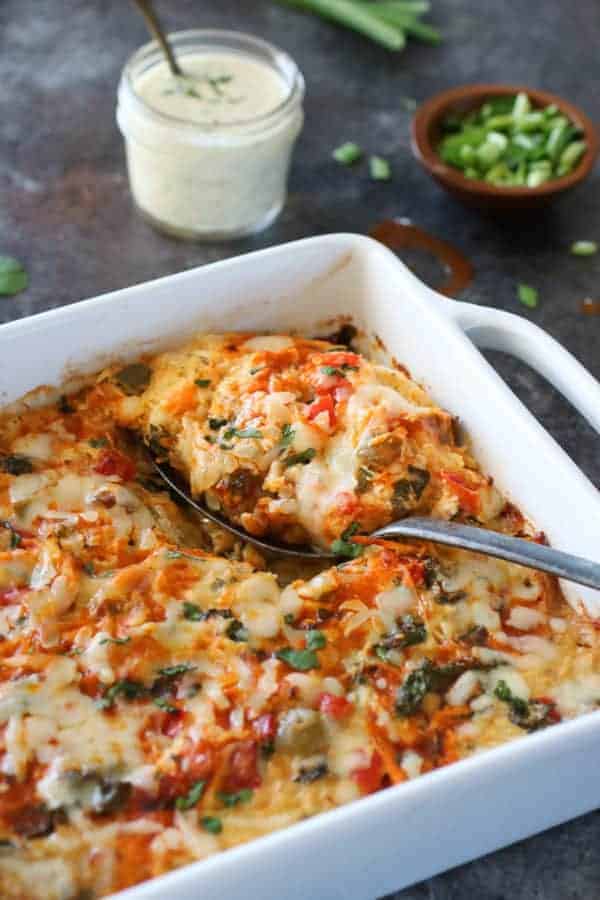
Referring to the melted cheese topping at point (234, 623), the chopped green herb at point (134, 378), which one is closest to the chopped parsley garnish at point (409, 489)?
the melted cheese topping at point (234, 623)

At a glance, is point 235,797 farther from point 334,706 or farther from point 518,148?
point 518,148

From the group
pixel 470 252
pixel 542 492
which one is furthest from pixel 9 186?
pixel 542 492

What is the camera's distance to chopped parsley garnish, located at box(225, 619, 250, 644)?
2172mm

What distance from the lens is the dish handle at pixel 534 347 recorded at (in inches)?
97.1

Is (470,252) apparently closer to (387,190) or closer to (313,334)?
(387,190)

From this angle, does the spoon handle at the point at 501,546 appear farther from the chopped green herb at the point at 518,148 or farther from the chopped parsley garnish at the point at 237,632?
the chopped green herb at the point at 518,148

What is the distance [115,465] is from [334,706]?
0.78 m

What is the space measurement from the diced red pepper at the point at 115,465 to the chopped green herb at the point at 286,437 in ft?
1.18

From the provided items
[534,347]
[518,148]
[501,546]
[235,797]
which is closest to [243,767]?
[235,797]

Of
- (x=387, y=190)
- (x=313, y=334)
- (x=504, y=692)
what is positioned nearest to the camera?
(x=504, y=692)

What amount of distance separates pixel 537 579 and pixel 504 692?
0.30 meters

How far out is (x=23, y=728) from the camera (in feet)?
6.52

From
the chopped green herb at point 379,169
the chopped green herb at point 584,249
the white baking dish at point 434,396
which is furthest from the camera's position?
the chopped green herb at point 379,169

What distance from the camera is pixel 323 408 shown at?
251 cm
